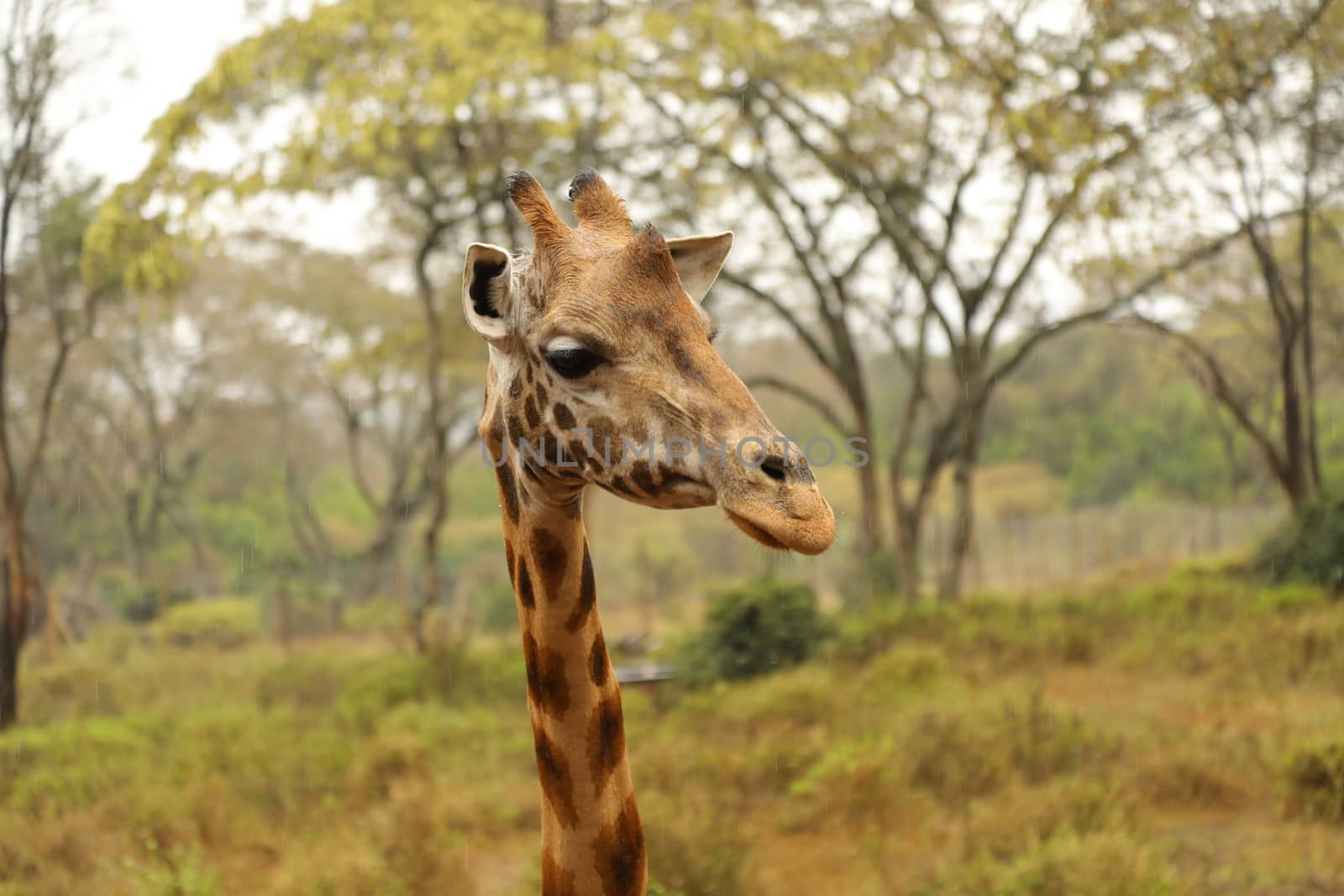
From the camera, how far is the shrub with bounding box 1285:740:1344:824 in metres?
5.30

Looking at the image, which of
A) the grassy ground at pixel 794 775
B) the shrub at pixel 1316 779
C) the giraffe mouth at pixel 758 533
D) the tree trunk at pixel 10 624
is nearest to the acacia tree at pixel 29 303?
the tree trunk at pixel 10 624

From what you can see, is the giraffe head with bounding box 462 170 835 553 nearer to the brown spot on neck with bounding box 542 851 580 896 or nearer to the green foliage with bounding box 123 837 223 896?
the brown spot on neck with bounding box 542 851 580 896

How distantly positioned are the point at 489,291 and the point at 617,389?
0.37m

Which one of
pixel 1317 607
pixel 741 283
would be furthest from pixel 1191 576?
pixel 741 283

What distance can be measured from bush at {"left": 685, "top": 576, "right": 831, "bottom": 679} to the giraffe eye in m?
8.02

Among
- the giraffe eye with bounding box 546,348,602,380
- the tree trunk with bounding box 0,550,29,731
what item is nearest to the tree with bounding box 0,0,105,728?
the tree trunk with bounding box 0,550,29,731

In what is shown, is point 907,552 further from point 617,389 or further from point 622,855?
point 617,389

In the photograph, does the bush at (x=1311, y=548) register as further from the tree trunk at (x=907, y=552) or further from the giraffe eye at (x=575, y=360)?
the giraffe eye at (x=575, y=360)

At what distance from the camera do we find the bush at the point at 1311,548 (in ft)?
38.9

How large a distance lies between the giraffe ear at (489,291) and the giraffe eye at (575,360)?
157 mm

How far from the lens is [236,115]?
33.1 feet

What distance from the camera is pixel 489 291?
6.94ft

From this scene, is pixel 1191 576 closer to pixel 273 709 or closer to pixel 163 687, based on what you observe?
pixel 273 709

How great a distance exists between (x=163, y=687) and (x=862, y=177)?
1075cm
